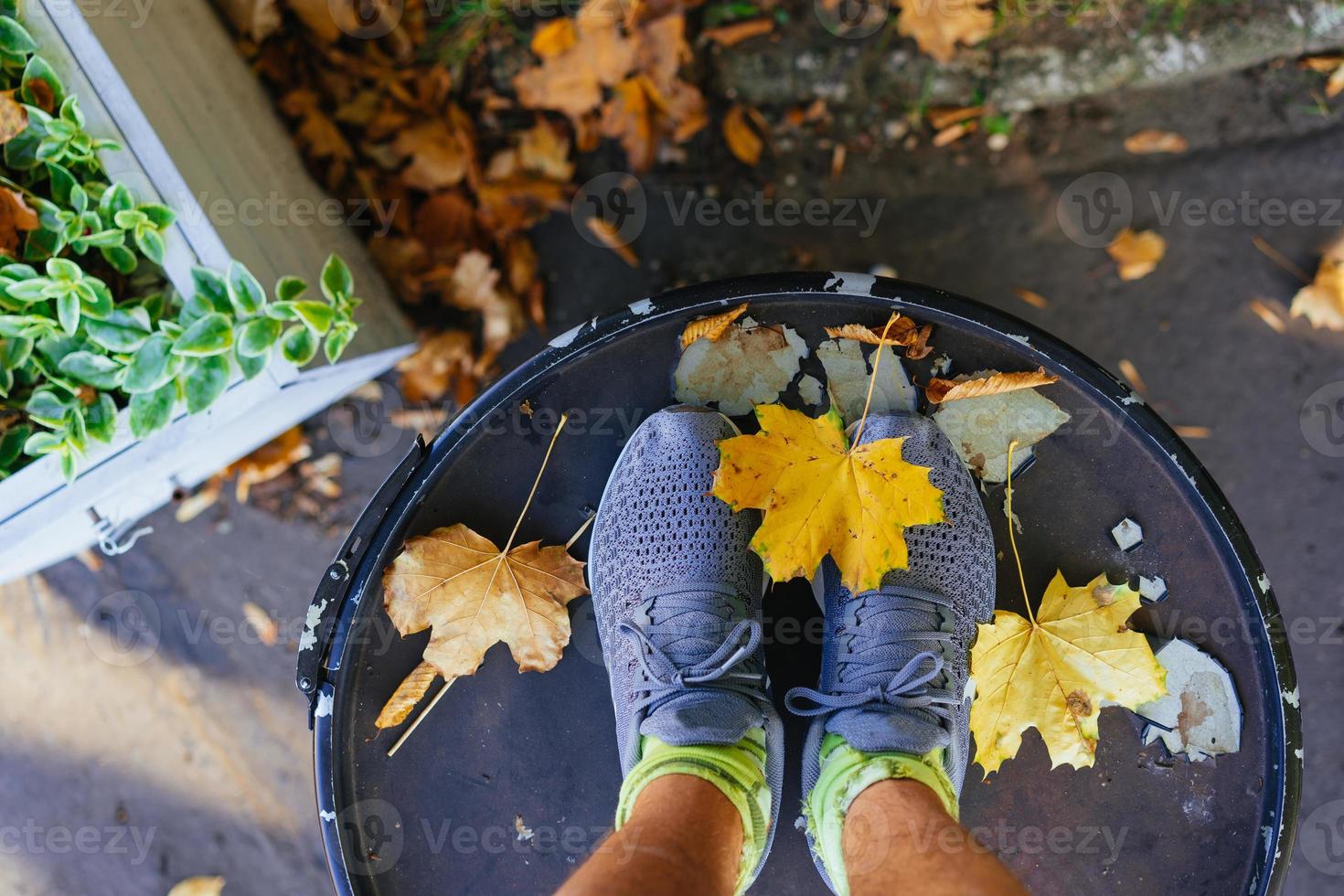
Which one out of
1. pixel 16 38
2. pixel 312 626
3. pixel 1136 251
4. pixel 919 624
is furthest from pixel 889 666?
pixel 16 38

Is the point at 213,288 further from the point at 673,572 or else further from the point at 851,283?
the point at 851,283

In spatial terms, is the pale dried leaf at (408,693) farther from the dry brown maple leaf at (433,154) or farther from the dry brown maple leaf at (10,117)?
the dry brown maple leaf at (433,154)

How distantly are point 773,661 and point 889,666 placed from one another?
191 millimetres

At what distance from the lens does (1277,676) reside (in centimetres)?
127

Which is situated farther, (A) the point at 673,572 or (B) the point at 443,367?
(B) the point at 443,367

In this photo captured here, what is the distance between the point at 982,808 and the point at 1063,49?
1471mm

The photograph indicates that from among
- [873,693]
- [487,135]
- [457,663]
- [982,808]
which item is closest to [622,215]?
[487,135]

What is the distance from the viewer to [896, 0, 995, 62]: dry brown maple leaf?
170 centimetres

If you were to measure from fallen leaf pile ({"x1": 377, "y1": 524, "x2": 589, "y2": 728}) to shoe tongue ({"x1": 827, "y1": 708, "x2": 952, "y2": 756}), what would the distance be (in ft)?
1.45

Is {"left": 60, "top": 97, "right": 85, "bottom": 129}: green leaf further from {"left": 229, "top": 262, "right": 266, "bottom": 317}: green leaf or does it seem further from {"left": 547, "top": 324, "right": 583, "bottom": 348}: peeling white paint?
{"left": 547, "top": 324, "right": 583, "bottom": 348}: peeling white paint

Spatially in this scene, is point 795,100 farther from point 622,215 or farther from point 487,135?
point 487,135

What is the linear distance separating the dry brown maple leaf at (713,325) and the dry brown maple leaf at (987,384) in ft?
1.04

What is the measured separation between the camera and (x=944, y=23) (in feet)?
5.60

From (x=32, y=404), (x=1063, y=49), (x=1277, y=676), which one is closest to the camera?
(x=32, y=404)
